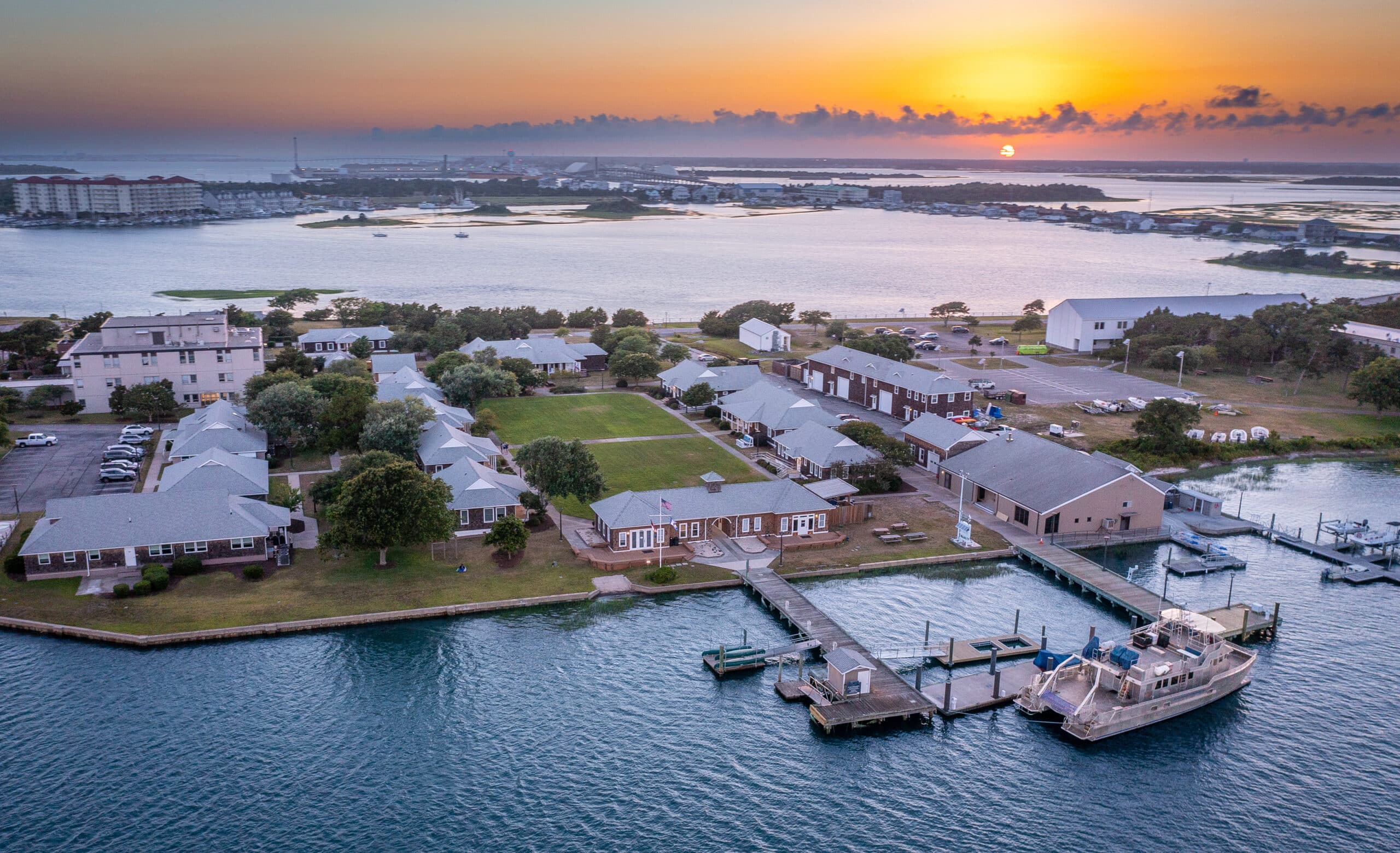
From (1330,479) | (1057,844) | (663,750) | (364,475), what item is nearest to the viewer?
(1057,844)

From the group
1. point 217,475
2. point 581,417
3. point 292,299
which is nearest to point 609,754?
point 217,475

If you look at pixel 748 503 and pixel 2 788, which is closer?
pixel 2 788

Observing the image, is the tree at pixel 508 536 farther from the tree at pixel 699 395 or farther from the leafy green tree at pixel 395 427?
the tree at pixel 699 395

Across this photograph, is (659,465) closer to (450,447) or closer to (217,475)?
(450,447)

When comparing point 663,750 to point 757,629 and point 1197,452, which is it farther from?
point 1197,452

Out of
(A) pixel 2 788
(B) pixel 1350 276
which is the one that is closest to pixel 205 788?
(A) pixel 2 788

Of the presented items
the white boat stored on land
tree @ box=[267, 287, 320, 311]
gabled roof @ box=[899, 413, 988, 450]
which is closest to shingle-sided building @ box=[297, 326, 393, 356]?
tree @ box=[267, 287, 320, 311]

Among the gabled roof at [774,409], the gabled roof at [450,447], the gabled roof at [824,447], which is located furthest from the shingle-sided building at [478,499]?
the gabled roof at [774,409]

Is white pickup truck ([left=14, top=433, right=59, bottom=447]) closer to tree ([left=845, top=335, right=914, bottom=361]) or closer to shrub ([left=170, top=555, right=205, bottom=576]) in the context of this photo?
shrub ([left=170, top=555, right=205, bottom=576])
